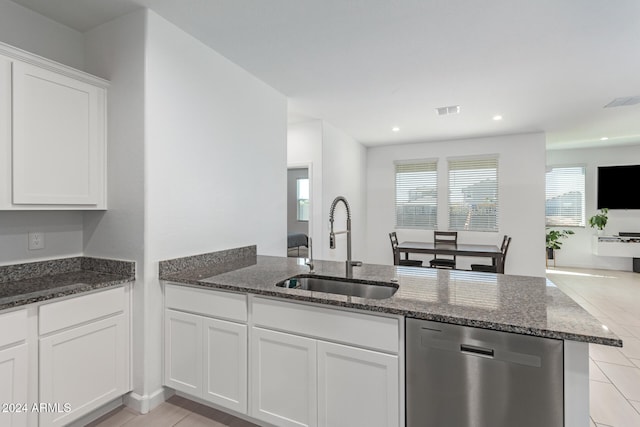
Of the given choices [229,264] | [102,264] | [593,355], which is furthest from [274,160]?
[593,355]

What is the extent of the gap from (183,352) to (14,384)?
0.79 m

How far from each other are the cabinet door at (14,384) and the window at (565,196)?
29.0 feet

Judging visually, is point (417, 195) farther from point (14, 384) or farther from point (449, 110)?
point (14, 384)

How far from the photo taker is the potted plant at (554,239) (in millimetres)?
7079

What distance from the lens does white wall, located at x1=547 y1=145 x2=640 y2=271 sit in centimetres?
663

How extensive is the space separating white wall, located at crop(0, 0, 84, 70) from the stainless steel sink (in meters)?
2.19

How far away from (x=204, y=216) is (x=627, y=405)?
3.30 meters

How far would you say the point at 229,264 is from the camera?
2.53m

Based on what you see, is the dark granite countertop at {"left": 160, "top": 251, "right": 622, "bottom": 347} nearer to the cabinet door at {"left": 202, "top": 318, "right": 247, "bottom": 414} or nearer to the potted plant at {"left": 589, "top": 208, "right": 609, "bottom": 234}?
the cabinet door at {"left": 202, "top": 318, "right": 247, "bottom": 414}

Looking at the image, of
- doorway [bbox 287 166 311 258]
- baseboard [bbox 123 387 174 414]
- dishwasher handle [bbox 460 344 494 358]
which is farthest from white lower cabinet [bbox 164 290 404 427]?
doorway [bbox 287 166 311 258]

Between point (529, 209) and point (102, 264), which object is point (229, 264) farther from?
point (529, 209)

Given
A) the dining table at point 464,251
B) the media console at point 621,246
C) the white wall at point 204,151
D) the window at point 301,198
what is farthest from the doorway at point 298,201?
the media console at point 621,246

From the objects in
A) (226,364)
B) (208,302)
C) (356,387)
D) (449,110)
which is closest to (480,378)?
(356,387)

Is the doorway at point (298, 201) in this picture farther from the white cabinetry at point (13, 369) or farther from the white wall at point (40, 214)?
the white cabinetry at point (13, 369)
